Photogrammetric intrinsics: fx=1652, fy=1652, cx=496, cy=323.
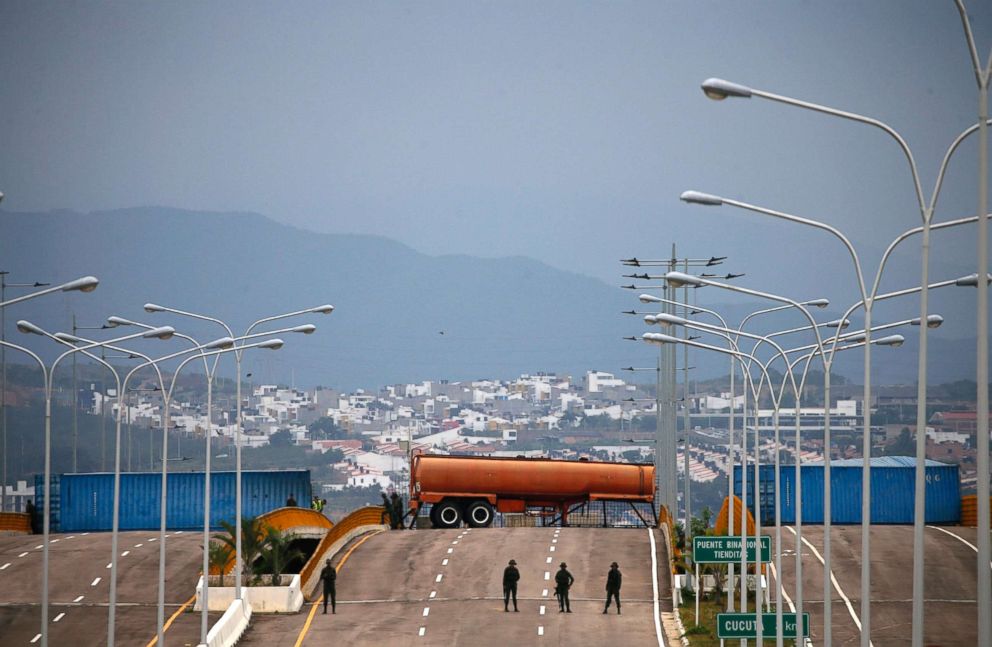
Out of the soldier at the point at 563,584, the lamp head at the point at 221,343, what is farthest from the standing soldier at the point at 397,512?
the lamp head at the point at 221,343

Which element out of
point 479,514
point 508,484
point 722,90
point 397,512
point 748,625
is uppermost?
point 722,90

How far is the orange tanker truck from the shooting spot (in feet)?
225

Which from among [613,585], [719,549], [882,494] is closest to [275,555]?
[613,585]

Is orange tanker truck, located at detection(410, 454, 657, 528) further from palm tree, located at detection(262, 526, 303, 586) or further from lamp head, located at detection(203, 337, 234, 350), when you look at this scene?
lamp head, located at detection(203, 337, 234, 350)

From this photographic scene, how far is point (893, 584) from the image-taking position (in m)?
50.8

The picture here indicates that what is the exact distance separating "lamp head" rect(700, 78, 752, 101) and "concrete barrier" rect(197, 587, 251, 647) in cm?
2228

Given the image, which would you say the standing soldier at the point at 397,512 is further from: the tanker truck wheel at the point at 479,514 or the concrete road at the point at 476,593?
the concrete road at the point at 476,593

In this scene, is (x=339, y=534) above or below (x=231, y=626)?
above

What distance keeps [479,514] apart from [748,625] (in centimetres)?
3703

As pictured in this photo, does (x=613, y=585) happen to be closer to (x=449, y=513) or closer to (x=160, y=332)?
(x=160, y=332)

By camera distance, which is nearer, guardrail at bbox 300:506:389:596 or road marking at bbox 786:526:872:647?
road marking at bbox 786:526:872:647

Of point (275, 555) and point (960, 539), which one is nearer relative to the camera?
point (275, 555)

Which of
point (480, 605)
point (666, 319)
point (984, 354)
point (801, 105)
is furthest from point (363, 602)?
point (984, 354)

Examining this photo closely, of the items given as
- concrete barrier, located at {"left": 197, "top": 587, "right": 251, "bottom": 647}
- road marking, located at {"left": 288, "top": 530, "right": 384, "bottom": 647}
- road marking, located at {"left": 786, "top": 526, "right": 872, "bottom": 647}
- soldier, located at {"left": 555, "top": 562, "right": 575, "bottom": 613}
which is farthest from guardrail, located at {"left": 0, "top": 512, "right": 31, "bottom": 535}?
road marking, located at {"left": 786, "top": 526, "right": 872, "bottom": 647}
